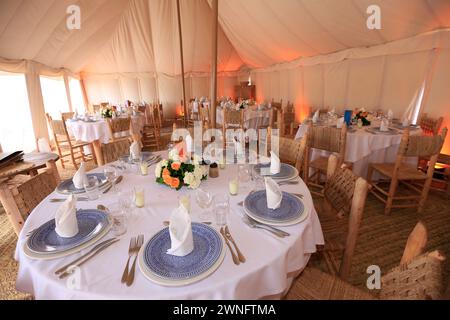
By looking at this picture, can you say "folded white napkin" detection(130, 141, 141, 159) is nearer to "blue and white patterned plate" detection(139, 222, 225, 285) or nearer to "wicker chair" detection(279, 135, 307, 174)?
"blue and white patterned plate" detection(139, 222, 225, 285)

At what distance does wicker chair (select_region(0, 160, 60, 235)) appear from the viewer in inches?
56.4

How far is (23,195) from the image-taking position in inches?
59.8

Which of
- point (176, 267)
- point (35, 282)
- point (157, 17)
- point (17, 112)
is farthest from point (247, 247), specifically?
point (157, 17)

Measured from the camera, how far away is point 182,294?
84 centimetres

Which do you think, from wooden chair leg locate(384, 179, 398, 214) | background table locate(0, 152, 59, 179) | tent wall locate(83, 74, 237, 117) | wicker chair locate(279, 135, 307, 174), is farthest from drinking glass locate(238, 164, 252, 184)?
tent wall locate(83, 74, 237, 117)

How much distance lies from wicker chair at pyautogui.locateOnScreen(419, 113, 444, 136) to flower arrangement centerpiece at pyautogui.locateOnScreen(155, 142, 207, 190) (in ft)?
13.3

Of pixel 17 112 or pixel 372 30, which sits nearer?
pixel 372 30

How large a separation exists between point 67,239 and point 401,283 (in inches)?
58.9

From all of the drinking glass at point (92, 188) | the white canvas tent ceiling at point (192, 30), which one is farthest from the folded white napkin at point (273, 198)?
the white canvas tent ceiling at point (192, 30)

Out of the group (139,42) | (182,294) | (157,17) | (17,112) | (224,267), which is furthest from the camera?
(139,42)

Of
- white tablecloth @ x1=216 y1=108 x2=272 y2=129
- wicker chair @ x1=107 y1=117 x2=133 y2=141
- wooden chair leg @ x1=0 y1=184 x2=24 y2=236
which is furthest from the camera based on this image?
white tablecloth @ x1=216 y1=108 x2=272 y2=129

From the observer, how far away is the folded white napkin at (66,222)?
1103 millimetres
